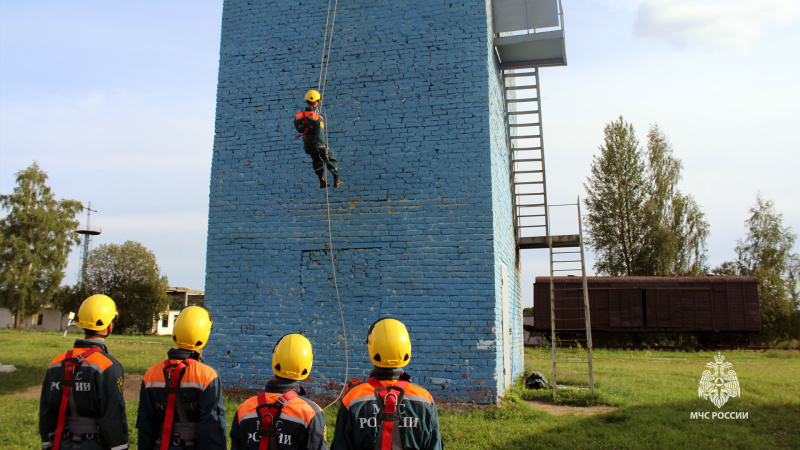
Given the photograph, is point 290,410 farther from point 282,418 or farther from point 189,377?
point 189,377

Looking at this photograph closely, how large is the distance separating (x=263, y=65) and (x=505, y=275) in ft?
18.3

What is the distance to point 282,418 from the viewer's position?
9.64 ft

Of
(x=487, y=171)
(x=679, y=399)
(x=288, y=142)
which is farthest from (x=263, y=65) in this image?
(x=679, y=399)

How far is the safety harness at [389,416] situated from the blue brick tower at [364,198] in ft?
15.8

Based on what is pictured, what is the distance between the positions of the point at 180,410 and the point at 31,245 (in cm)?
4257

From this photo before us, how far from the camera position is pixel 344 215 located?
A: 8.20m

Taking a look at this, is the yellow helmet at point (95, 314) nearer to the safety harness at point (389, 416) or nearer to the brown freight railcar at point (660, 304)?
the safety harness at point (389, 416)

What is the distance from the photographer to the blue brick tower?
765 cm

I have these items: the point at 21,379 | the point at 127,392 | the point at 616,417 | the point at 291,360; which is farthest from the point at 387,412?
the point at 21,379

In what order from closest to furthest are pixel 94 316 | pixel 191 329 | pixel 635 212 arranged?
1. pixel 191 329
2. pixel 94 316
3. pixel 635 212

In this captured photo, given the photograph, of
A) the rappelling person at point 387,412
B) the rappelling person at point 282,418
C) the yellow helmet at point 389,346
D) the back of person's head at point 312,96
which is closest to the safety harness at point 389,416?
the rappelling person at point 387,412

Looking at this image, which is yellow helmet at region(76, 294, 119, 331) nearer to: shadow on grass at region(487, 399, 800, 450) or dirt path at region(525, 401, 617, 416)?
shadow on grass at region(487, 399, 800, 450)

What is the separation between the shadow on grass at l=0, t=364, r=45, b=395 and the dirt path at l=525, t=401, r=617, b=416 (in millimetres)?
9136

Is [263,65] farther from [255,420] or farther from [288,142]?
[255,420]
